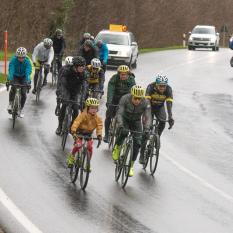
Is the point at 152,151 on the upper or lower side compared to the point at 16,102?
lower

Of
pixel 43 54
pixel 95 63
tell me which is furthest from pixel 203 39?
pixel 95 63

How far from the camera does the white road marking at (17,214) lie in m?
11.2

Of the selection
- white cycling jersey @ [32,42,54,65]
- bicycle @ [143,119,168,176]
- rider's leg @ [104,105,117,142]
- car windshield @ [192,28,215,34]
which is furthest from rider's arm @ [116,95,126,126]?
car windshield @ [192,28,215,34]

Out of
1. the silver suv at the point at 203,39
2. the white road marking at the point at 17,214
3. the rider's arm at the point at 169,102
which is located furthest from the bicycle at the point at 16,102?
the silver suv at the point at 203,39

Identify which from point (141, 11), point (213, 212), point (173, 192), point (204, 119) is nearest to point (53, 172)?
point (173, 192)

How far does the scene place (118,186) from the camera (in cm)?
1452

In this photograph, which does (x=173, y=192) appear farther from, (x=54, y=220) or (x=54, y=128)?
(x=54, y=128)

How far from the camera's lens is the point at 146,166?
16453 mm

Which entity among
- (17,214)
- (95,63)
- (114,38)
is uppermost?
(95,63)

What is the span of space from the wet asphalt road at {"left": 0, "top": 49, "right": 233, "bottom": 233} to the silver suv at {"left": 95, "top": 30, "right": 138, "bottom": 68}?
12.8m

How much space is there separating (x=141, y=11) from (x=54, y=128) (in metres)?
48.1

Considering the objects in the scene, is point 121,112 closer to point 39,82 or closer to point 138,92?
Answer: point 138,92

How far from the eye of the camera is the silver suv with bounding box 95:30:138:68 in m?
37.6

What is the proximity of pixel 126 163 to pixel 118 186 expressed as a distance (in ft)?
1.33
